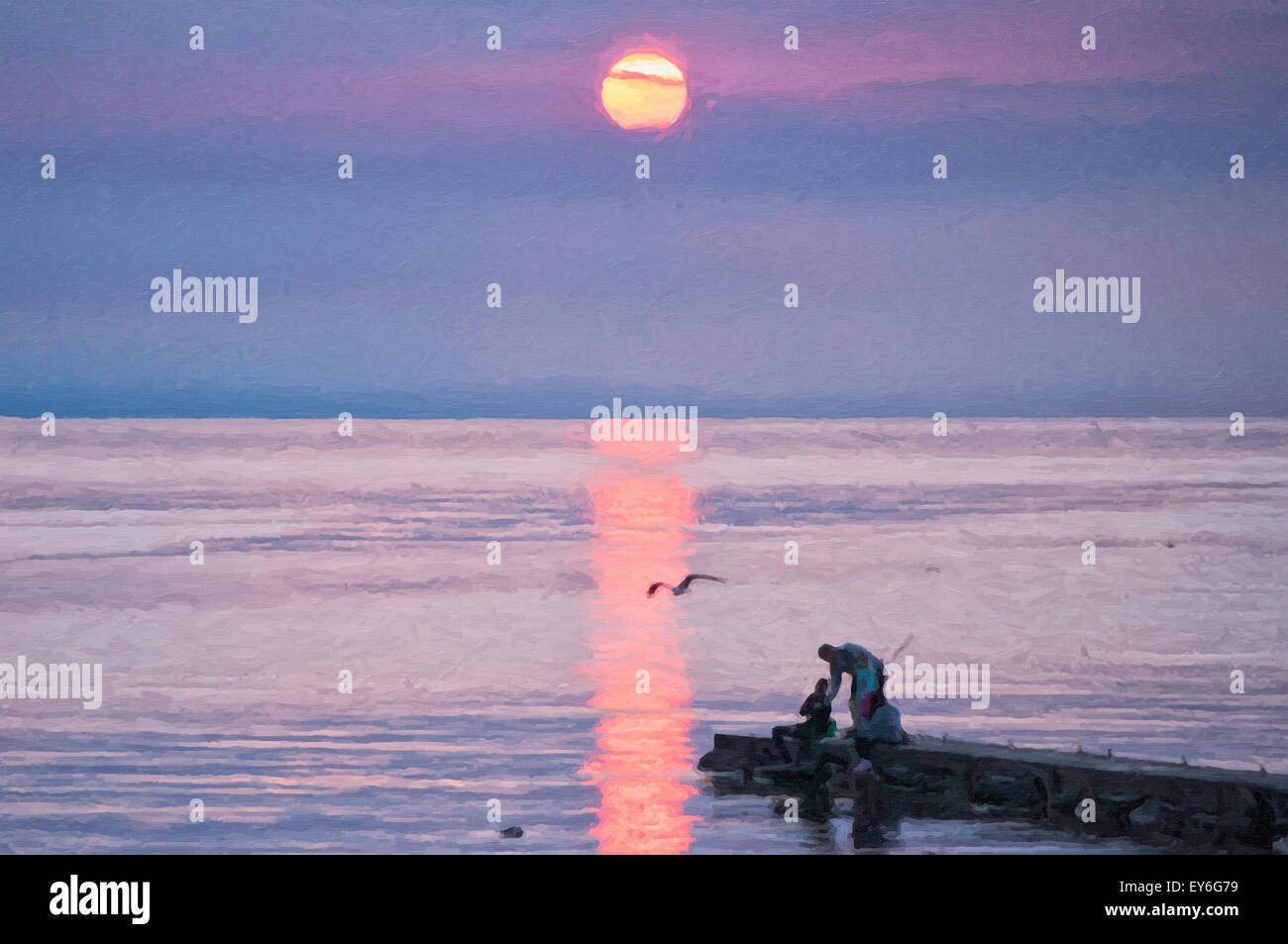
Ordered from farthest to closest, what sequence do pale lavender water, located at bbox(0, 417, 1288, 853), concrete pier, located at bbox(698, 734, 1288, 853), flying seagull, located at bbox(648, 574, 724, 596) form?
flying seagull, located at bbox(648, 574, 724, 596) → pale lavender water, located at bbox(0, 417, 1288, 853) → concrete pier, located at bbox(698, 734, 1288, 853)

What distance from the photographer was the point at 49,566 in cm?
1297

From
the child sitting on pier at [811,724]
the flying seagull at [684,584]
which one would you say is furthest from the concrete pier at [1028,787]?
the flying seagull at [684,584]

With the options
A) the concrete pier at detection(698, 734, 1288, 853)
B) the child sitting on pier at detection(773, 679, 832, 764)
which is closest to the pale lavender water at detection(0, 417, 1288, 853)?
the concrete pier at detection(698, 734, 1288, 853)

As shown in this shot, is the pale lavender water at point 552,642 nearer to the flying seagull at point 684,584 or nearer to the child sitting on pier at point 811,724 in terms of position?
the flying seagull at point 684,584

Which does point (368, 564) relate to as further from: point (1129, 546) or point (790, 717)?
point (1129, 546)

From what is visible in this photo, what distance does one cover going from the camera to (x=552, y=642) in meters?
9.66

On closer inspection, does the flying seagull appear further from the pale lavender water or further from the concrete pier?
the concrete pier

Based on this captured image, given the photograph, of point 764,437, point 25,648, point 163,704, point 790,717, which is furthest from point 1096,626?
point 764,437

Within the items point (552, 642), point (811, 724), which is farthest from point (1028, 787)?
point (552, 642)

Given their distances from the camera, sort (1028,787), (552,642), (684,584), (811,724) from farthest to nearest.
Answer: (684,584) → (552,642) → (811,724) → (1028,787)

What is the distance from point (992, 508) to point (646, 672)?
11.1 metres

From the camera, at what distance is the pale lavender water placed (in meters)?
6.04

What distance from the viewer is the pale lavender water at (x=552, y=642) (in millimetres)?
6035

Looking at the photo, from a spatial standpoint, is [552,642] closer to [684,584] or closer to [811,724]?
[684,584]
